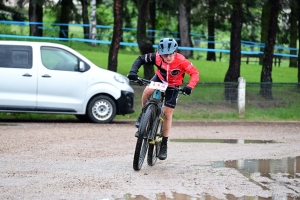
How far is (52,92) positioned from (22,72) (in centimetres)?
83

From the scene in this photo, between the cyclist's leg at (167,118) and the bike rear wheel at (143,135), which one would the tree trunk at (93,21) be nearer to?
the cyclist's leg at (167,118)

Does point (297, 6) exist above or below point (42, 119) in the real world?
above

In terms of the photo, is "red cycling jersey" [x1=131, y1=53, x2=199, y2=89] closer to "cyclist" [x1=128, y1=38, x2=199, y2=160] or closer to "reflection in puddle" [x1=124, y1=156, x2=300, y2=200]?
"cyclist" [x1=128, y1=38, x2=199, y2=160]

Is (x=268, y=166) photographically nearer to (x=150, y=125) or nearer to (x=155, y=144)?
(x=155, y=144)

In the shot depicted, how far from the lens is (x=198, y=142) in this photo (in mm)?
16266

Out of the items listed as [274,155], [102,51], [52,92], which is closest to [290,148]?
[274,155]

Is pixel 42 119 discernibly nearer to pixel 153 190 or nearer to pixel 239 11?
pixel 239 11

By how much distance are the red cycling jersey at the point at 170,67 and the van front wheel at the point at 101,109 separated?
8.28m

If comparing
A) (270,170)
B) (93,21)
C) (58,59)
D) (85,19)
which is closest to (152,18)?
(85,19)

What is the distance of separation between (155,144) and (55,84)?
25.9 feet

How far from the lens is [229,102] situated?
77.7 feet

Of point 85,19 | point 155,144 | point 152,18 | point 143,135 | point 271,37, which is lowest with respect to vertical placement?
point 155,144

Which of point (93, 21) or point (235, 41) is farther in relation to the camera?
point (93, 21)

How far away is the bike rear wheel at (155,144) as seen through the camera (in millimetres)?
12008
